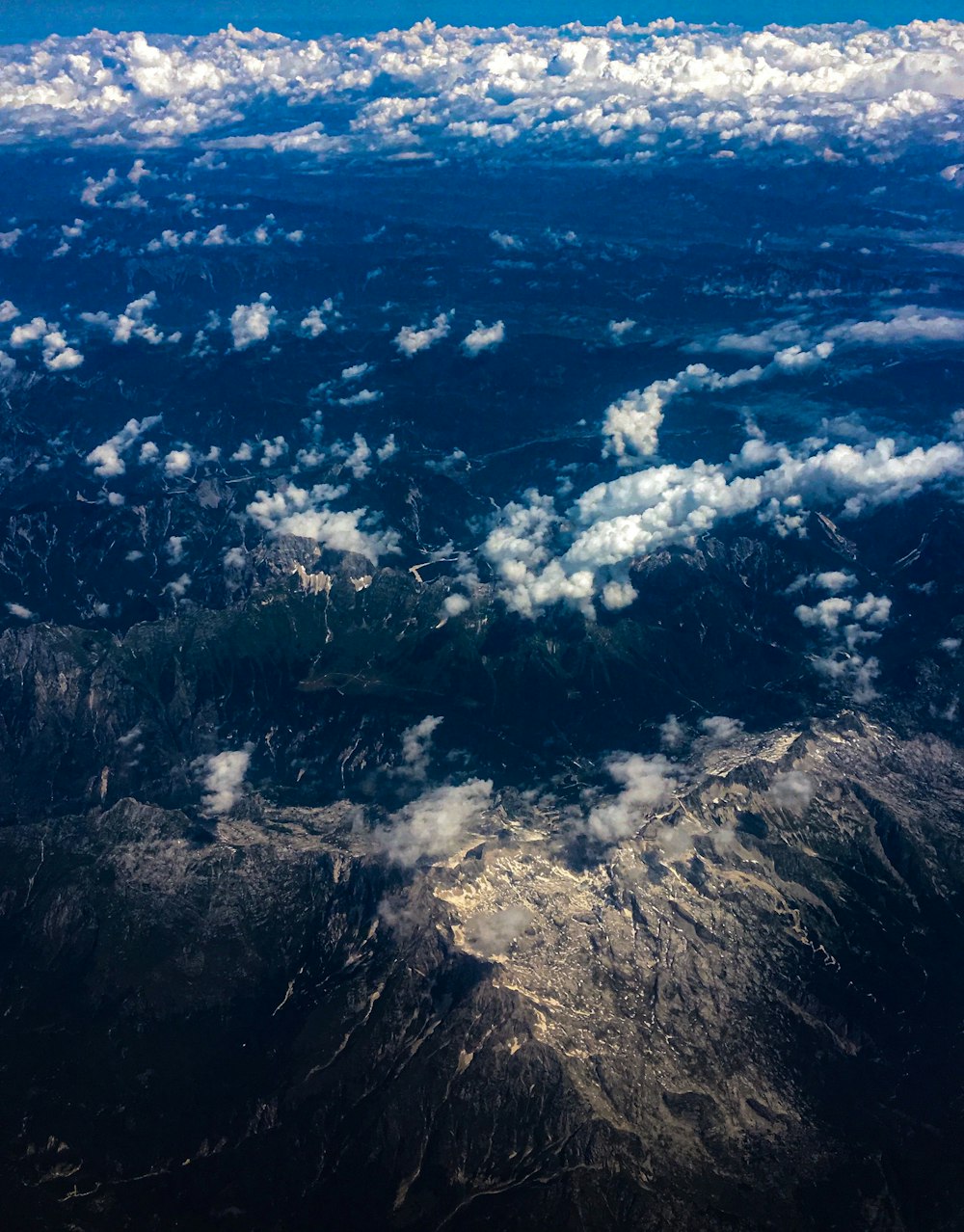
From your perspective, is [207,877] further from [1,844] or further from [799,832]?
[799,832]

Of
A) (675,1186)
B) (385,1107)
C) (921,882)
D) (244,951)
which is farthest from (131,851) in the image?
(921,882)

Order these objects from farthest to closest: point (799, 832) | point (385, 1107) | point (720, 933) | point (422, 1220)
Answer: point (799, 832) → point (720, 933) → point (385, 1107) → point (422, 1220)

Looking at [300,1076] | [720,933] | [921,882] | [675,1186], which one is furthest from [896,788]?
[300,1076]

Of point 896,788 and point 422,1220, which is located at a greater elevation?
point 896,788

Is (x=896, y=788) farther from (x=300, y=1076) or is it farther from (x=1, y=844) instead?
(x=1, y=844)

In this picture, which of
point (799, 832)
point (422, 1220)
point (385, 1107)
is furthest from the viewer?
point (799, 832)

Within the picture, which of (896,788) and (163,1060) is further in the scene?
(896,788)
